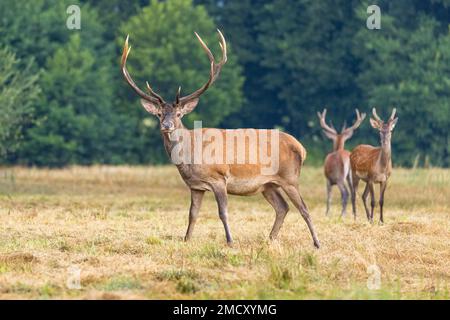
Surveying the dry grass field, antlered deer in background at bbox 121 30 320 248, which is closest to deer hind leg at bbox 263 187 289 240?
antlered deer in background at bbox 121 30 320 248

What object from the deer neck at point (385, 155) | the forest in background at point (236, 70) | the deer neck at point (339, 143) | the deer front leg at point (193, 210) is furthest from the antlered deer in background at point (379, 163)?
the forest in background at point (236, 70)

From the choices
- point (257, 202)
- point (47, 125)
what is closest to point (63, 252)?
point (257, 202)

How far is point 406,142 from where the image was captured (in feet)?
144

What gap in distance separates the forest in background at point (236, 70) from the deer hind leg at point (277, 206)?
26886mm

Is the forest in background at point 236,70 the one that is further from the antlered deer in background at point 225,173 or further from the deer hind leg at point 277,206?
the antlered deer in background at point 225,173

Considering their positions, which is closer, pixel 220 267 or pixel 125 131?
pixel 220 267

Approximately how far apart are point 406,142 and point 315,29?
23.0ft

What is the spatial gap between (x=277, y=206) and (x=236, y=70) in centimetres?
3383

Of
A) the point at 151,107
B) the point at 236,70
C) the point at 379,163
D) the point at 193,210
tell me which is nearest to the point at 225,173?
the point at 193,210

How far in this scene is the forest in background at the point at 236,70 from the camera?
42.8 metres

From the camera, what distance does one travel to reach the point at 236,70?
4750 cm

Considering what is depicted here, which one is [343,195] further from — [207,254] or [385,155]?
[207,254]
